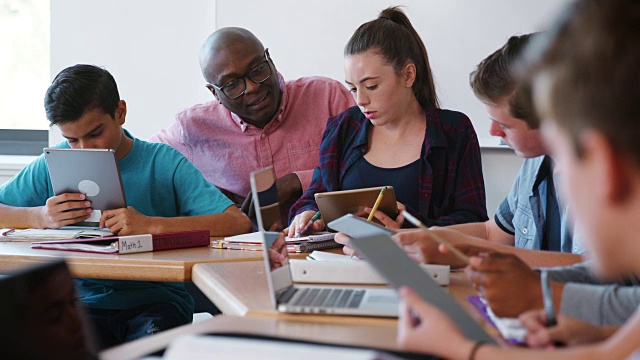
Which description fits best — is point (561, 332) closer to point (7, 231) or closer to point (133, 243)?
point (133, 243)

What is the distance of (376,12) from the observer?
3.55 metres

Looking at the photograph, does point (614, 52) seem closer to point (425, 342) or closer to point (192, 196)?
point (425, 342)

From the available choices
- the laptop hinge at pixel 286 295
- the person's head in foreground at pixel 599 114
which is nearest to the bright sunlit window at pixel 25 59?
the laptop hinge at pixel 286 295

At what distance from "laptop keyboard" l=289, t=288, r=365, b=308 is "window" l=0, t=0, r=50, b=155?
10.5 feet

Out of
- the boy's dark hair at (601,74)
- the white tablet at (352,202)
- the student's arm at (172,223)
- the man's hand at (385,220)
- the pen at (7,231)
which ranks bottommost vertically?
the pen at (7,231)

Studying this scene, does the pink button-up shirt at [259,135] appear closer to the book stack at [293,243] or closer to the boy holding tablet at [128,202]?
the boy holding tablet at [128,202]

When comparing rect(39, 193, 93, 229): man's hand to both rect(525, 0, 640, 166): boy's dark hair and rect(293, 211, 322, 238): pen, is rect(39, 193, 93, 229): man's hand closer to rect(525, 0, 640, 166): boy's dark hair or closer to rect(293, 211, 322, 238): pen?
rect(293, 211, 322, 238): pen

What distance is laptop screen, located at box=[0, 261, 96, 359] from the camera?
2.77 ft

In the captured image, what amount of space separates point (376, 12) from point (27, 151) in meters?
2.01

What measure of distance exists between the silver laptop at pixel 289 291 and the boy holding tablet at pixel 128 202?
843 mm

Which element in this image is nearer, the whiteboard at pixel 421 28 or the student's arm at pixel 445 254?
the student's arm at pixel 445 254

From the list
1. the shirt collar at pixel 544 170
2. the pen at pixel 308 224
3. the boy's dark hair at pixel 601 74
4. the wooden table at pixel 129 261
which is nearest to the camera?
the boy's dark hair at pixel 601 74

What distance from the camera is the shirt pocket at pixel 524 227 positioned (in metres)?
2.02

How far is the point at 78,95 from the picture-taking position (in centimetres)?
239
